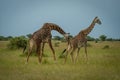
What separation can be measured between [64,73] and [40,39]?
399cm

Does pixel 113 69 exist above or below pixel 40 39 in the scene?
below

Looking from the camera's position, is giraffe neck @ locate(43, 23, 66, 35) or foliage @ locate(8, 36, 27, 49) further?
foliage @ locate(8, 36, 27, 49)

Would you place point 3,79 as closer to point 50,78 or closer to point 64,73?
point 50,78

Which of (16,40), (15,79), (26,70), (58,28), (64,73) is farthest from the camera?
(16,40)

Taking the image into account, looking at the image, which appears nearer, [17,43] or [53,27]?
[53,27]

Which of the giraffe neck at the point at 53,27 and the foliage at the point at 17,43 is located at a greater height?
the giraffe neck at the point at 53,27

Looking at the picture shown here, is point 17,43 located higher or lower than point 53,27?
lower

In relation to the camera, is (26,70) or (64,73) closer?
(64,73)

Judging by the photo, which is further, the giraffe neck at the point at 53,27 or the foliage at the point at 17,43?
the foliage at the point at 17,43

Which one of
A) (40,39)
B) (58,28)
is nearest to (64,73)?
(40,39)

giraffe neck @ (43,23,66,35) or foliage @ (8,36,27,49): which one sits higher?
giraffe neck @ (43,23,66,35)

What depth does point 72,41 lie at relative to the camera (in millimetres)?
17781

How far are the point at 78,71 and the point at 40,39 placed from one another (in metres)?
3.64

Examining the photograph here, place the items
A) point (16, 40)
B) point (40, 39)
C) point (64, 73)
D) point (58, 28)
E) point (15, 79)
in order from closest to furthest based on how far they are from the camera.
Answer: point (15, 79), point (64, 73), point (40, 39), point (58, 28), point (16, 40)
